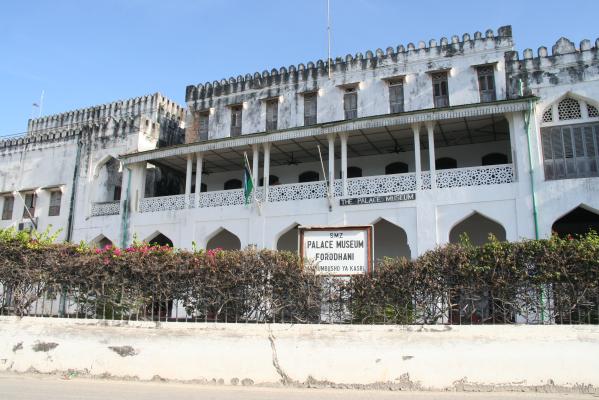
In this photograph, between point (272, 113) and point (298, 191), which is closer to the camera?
point (298, 191)

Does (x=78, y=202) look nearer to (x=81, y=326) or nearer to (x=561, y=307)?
(x=81, y=326)

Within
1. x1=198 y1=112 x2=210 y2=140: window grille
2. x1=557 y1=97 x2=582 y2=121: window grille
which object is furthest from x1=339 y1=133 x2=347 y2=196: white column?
x1=198 y1=112 x2=210 y2=140: window grille

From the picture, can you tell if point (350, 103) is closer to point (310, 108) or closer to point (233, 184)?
point (310, 108)

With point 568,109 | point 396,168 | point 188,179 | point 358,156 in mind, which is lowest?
point 188,179

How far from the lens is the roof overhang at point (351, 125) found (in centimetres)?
1447

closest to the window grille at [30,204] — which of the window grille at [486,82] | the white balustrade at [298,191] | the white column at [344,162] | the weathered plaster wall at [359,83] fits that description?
the weathered plaster wall at [359,83]

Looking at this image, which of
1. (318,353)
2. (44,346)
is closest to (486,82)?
(318,353)

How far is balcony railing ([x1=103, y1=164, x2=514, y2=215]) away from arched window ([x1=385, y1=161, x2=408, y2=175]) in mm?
3100

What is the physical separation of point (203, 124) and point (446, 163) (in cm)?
1002

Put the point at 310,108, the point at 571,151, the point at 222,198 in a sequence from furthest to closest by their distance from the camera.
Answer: the point at 310,108
the point at 222,198
the point at 571,151

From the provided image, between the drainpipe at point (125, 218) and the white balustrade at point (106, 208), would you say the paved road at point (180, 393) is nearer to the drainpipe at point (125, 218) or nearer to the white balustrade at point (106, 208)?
the drainpipe at point (125, 218)

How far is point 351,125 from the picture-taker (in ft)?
Answer: 52.1

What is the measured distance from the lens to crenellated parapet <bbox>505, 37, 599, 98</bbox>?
15016mm

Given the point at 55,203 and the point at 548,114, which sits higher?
the point at 548,114
